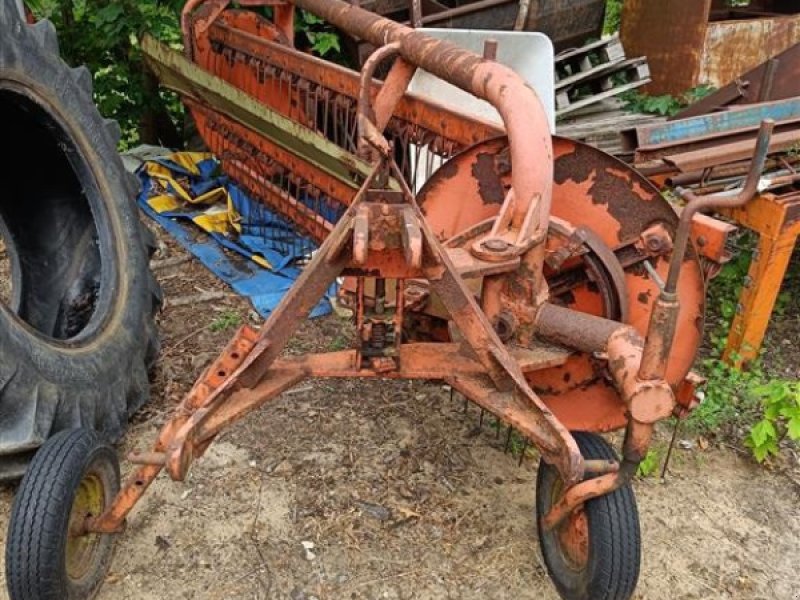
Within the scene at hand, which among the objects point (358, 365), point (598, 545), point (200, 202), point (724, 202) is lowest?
point (200, 202)

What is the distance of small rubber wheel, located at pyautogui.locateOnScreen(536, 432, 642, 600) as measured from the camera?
199 centimetres

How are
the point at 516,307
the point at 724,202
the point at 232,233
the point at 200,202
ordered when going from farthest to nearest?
the point at 200,202 < the point at 232,233 < the point at 516,307 < the point at 724,202

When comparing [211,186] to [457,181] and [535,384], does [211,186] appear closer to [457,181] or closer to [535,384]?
[457,181]

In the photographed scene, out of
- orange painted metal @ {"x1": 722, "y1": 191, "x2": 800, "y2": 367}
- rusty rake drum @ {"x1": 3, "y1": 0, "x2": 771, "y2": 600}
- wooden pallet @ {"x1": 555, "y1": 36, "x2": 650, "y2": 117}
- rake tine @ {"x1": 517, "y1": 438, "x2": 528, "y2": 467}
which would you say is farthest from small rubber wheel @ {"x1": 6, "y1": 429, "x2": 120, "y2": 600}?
wooden pallet @ {"x1": 555, "y1": 36, "x2": 650, "y2": 117}

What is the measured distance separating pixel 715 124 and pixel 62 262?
2913 mm

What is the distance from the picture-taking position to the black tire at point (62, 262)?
234 centimetres

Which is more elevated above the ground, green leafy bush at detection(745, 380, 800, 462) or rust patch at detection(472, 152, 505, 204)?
rust patch at detection(472, 152, 505, 204)

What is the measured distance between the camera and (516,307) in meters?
2.05

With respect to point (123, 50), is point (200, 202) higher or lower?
lower

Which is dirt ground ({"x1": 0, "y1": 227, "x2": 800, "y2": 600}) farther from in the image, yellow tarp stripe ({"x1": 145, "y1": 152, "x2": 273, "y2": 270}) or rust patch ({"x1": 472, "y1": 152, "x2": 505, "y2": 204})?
yellow tarp stripe ({"x1": 145, "y1": 152, "x2": 273, "y2": 270})

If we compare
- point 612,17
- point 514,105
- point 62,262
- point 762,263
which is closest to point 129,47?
point 62,262

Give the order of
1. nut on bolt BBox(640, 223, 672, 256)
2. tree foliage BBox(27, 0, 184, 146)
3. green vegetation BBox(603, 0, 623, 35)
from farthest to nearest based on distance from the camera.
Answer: green vegetation BBox(603, 0, 623, 35) → tree foliage BBox(27, 0, 184, 146) → nut on bolt BBox(640, 223, 672, 256)

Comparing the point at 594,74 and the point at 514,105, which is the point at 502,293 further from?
the point at 594,74

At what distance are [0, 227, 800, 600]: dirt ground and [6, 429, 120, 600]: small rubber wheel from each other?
0.17 m
